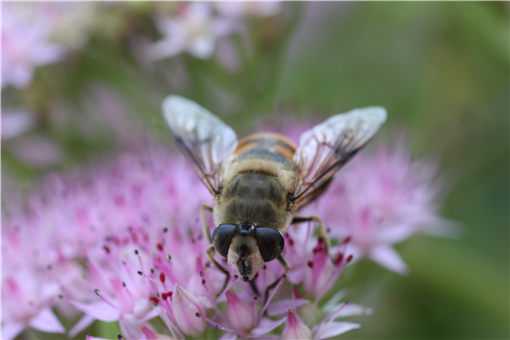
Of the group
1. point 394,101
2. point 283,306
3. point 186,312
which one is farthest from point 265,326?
point 394,101

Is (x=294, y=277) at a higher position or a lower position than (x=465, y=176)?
lower

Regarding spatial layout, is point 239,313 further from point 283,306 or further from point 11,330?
point 11,330

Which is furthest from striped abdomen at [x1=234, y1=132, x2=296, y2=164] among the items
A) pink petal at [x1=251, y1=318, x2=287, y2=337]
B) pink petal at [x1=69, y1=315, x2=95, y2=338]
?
pink petal at [x1=69, y1=315, x2=95, y2=338]

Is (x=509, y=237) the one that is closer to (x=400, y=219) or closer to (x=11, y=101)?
(x=400, y=219)

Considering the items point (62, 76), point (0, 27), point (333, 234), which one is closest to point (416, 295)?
point (333, 234)

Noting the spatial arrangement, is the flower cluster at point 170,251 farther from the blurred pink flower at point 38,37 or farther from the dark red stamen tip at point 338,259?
the blurred pink flower at point 38,37

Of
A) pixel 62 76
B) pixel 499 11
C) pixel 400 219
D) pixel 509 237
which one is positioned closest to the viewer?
pixel 400 219
